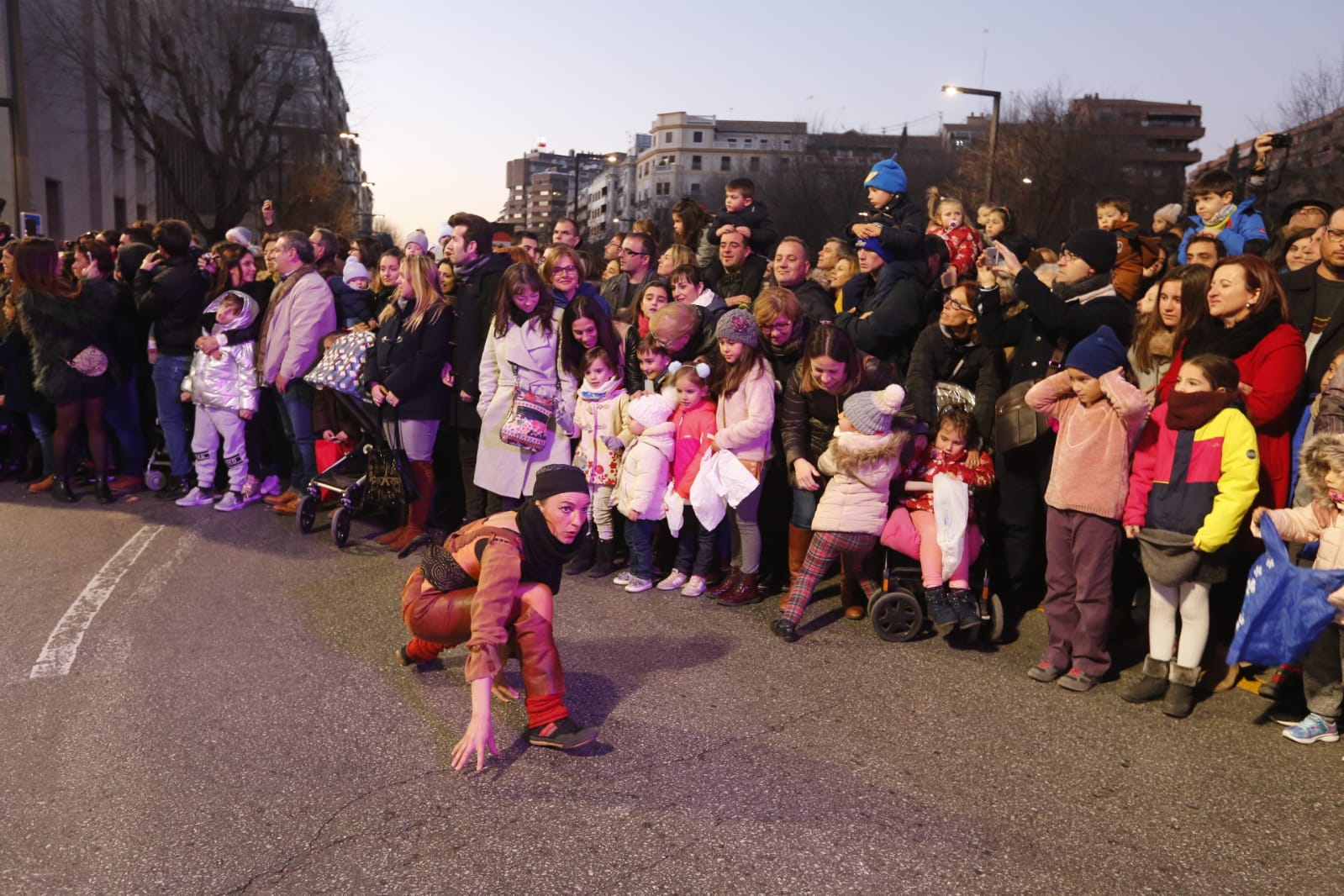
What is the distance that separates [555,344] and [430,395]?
118 cm

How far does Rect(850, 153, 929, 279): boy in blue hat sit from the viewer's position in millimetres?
7141

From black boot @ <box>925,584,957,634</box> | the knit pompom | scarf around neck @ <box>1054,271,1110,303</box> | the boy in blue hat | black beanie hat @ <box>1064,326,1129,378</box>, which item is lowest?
black boot @ <box>925,584,957,634</box>

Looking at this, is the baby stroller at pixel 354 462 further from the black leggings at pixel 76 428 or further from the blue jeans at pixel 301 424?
the black leggings at pixel 76 428

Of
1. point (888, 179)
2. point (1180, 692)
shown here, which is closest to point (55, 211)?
point (888, 179)

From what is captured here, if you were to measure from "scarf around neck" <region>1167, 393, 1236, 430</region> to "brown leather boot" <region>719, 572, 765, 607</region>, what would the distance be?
286 centimetres

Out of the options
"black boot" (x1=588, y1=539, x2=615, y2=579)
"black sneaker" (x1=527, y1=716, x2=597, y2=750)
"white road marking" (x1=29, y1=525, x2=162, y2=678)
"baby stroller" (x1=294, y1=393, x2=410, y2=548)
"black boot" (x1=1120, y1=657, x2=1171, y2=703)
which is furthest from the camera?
"baby stroller" (x1=294, y1=393, x2=410, y2=548)

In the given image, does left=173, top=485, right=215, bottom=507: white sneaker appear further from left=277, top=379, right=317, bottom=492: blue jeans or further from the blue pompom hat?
the blue pompom hat

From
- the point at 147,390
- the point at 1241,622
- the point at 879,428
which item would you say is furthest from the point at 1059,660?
the point at 147,390

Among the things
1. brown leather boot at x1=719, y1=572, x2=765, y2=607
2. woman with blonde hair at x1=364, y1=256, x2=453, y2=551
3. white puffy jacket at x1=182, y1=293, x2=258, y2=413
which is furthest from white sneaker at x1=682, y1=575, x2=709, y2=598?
white puffy jacket at x1=182, y1=293, x2=258, y2=413

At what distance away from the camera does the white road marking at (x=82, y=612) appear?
5664 mm

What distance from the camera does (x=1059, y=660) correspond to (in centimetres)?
566

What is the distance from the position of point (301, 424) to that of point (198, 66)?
27.3 m

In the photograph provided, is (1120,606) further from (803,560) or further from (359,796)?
(359,796)

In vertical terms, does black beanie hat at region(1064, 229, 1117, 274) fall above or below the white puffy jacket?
above
